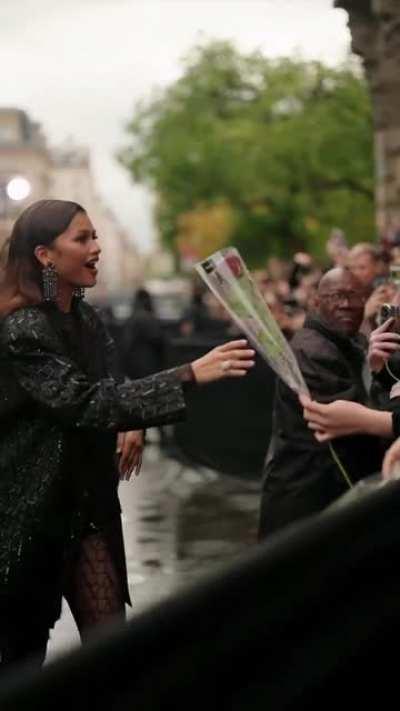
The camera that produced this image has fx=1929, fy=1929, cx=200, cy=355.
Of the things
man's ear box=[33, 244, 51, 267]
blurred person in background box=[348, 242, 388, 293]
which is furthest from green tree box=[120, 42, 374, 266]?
man's ear box=[33, 244, 51, 267]

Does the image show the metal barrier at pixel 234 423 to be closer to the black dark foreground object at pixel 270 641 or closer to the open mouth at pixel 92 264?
the open mouth at pixel 92 264

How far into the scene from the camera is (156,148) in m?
68.2

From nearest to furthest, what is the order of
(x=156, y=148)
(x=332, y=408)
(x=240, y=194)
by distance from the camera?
(x=332, y=408)
(x=240, y=194)
(x=156, y=148)

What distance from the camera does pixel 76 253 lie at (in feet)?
16.4

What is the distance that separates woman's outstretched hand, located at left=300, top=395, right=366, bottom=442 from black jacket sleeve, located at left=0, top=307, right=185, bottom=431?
2.34 feet

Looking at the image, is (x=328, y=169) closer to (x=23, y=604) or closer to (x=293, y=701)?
(x=23, y=604)

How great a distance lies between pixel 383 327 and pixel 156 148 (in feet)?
210

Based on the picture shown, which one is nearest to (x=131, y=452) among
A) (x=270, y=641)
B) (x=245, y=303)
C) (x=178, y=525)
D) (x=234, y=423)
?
(x=245, y=303)

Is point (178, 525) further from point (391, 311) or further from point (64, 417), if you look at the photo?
point (391, 311)

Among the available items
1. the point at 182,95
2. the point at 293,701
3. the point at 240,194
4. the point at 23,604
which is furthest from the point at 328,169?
the point at 293,701

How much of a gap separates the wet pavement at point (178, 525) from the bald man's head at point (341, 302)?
1.49m

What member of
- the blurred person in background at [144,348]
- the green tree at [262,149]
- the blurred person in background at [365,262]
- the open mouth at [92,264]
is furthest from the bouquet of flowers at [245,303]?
the green tree at [262,149]

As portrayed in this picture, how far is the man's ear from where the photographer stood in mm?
4973

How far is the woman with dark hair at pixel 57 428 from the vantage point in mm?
4746
